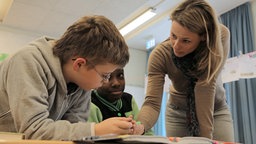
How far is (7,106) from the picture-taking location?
2.77ft

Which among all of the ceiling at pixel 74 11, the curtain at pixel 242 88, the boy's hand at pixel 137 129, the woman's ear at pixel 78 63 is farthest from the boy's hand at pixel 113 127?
the curtain at pixel 242 88

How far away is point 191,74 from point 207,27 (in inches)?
9.1

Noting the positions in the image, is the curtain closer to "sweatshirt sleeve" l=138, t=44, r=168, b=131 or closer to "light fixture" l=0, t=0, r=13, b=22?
"sweatshirt sleeve" l=138, t=44, r=168, b=131

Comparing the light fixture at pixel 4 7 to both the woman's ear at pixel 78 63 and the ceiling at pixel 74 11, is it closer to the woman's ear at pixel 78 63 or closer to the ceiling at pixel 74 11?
the ceiling at pixel 74 11

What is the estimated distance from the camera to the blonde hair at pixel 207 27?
1.16 m

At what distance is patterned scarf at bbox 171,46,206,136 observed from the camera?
125cm

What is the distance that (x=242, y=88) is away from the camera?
3.22 metres

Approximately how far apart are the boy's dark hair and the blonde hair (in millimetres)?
377

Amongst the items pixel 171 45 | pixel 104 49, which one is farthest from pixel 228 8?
pixel 104 49

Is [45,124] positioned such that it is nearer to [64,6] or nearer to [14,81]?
[14,81]

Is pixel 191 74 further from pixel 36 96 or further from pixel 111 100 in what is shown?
pixel 36 96

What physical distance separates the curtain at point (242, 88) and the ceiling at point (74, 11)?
0.54 ft

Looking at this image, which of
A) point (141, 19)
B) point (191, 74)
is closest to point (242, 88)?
point (141, 19)

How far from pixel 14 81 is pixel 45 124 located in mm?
166
